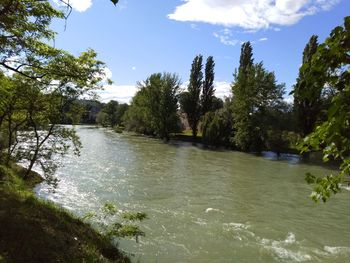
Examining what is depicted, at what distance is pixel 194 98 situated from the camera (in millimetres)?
56844

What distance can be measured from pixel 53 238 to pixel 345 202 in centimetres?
1422

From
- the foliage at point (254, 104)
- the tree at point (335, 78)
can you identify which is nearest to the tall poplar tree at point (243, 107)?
the foliage at point (254, 104)

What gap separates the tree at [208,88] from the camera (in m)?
57.0

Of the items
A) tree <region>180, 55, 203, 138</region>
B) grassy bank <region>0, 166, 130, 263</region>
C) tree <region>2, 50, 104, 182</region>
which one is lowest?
grassy bank <region>0, 166, 130, 263</region>

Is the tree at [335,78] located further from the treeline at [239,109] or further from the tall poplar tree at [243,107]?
the tall poplar tree at [243,107]

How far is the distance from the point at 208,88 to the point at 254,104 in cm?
1598

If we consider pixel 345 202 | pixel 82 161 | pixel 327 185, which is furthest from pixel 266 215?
pixel 82 161

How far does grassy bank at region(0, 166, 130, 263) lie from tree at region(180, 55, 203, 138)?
49244 mm

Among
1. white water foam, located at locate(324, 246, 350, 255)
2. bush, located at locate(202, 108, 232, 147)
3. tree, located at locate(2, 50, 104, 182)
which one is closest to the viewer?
white water foam, located at locate(324, 246, 350, 255)

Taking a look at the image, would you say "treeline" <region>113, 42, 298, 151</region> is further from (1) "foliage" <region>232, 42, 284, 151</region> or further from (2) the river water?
(2) the river water

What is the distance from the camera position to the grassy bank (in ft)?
16.2

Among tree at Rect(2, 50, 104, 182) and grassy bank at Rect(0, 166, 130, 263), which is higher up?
tree at Rect(2, 50, 104, 182)

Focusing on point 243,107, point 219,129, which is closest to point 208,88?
point 219,129

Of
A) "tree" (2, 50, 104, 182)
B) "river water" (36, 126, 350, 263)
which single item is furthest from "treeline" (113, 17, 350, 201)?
"tree" (2, 50, 104, 182)
